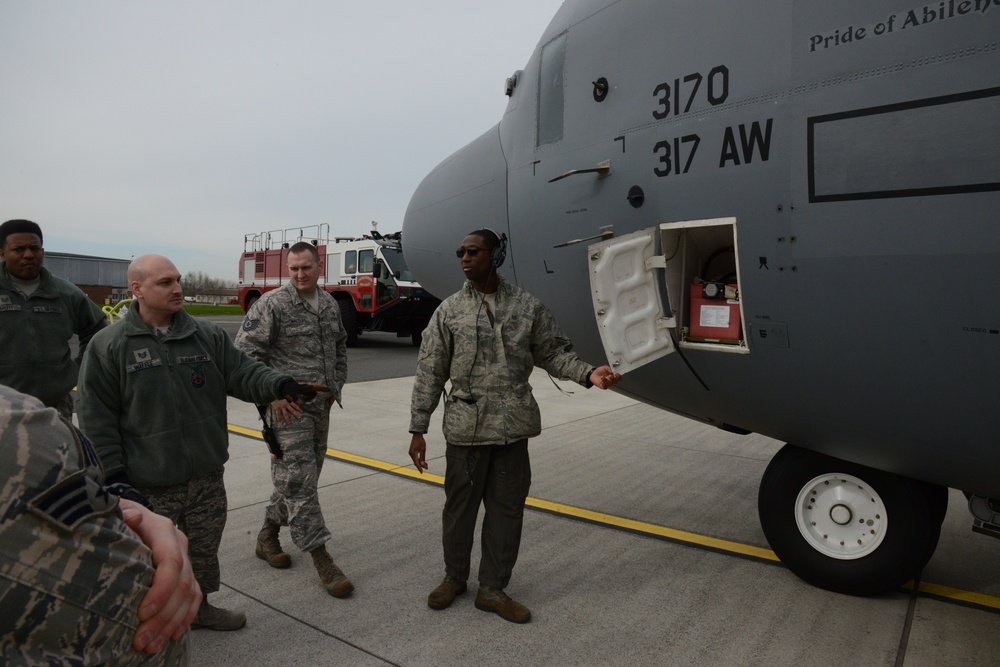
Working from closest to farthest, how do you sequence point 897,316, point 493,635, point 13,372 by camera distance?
point 897,316 → point 493,635 → point 13,372

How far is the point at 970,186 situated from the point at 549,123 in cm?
230

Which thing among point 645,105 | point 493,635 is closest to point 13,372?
point 493,635

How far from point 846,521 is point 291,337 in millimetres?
3083

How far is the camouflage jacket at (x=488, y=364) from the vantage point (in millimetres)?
3238

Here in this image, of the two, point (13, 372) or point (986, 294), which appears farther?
point (13, 372)

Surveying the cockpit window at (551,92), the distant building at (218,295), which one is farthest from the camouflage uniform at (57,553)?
the distant building at (218,295)

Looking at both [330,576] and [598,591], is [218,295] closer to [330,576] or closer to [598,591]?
[330,576]

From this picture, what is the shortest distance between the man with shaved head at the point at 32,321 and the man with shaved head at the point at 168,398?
1478 millimetres

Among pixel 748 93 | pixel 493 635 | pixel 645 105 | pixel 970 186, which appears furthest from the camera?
pixel 645 105

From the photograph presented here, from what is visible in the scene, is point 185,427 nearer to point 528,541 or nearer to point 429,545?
point 429,545

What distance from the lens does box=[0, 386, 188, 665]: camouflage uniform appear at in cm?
92

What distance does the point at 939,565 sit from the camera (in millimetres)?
4043

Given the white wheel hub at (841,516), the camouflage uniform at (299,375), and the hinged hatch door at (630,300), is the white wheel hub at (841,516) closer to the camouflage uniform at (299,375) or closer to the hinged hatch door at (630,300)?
the hinged hatch door at (630,300)

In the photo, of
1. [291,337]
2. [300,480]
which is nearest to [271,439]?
[300,480]
